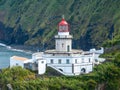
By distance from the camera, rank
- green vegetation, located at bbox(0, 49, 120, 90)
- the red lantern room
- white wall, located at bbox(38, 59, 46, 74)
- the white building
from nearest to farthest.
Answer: green vegetation, located at bbox(0, 49, 120, 90)
white wall, located at bbox(38, 59, 46, 74)
the white building
the red lantern room

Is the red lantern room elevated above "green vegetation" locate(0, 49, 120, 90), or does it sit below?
above

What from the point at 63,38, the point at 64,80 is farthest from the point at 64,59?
the point at 64,80

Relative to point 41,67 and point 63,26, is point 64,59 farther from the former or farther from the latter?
point 63,26

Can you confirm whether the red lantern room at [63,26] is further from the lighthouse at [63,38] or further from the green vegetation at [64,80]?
the green vegetation at [64,80]

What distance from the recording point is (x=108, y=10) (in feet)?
628

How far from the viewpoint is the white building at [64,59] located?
68.6 meters

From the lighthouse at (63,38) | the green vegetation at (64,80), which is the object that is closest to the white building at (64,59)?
the lighthouse at (63,38)

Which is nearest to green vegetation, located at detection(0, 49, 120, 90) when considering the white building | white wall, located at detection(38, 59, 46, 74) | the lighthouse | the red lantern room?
white wall, located at detection(38, 59, 46, 74)

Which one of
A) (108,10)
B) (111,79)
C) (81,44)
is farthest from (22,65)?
(108,10)

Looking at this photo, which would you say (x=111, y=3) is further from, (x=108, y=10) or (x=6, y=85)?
(x=6, y=85)

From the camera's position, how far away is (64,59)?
68750 mm

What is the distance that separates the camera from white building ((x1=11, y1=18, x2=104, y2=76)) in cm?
6862

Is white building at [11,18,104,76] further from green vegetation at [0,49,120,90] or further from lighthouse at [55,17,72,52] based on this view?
green vegetation at [0,49,120,90]

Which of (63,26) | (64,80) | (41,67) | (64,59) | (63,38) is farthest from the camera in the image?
(63,38)
